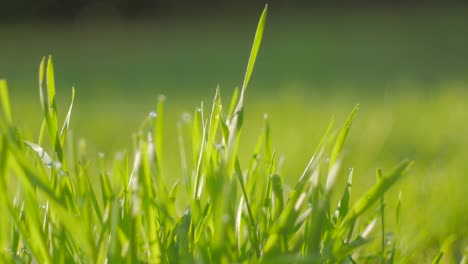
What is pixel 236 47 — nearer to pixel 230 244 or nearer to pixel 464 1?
pixel 464 1

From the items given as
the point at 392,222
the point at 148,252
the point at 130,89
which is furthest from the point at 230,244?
the point at 130,89

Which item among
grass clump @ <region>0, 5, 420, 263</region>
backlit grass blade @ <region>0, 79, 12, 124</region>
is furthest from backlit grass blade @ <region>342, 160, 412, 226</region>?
backlit grass blade @ <region>0, 79, 12, 124</region>

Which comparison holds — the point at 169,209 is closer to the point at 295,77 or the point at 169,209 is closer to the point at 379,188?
the point at 379,188

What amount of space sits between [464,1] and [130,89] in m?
5.73

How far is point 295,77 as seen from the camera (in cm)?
458

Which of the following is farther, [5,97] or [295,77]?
[295,77]

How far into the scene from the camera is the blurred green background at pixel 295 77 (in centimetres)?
154

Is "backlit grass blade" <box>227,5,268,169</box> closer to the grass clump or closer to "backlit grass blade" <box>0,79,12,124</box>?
the grass clump

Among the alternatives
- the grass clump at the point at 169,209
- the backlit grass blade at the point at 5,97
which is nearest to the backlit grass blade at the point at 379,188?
the grass clump at the point at 169,209

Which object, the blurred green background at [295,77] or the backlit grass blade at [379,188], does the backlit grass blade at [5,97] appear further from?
the backlit grass blade at [379,188]

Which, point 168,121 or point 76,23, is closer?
point 168,121

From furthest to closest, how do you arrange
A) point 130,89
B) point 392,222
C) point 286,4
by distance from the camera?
point 286,4 < point 130,89 < point 392,222

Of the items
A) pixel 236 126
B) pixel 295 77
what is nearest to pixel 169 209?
pixel 236 126

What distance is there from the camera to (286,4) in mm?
8875
